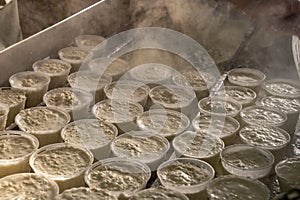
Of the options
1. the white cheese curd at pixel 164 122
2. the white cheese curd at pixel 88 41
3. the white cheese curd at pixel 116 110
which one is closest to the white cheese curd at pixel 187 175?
the white cheese curd at pixel 164 122

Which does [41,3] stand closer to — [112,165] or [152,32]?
[152,32]

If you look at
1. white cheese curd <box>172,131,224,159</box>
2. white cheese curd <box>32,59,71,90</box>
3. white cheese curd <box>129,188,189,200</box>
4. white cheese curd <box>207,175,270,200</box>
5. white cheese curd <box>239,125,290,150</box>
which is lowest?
white cheese curd <box>207,175,270,200</box>

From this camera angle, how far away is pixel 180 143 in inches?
133

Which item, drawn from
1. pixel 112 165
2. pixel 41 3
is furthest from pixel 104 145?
pixel 41 3

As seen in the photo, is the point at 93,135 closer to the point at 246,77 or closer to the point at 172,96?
the point at 172,96

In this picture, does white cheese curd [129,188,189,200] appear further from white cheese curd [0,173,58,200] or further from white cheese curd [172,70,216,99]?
white cheese curd [172,70,216,99]

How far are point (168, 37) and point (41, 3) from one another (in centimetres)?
250

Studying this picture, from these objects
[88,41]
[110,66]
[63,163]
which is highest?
[88,41]

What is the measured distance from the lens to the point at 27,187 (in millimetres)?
2846

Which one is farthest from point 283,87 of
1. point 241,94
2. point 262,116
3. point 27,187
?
point 27,187

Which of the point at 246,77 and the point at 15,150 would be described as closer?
the point at 15,150

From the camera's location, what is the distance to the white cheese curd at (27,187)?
9.11ft

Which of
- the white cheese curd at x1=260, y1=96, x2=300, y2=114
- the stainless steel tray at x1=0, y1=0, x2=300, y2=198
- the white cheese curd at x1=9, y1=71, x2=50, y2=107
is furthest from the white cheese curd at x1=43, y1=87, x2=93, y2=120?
the white cheese curd at x1=260, y1=96, x2=300, y2=114

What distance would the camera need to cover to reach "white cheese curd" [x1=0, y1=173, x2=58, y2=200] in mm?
2777
